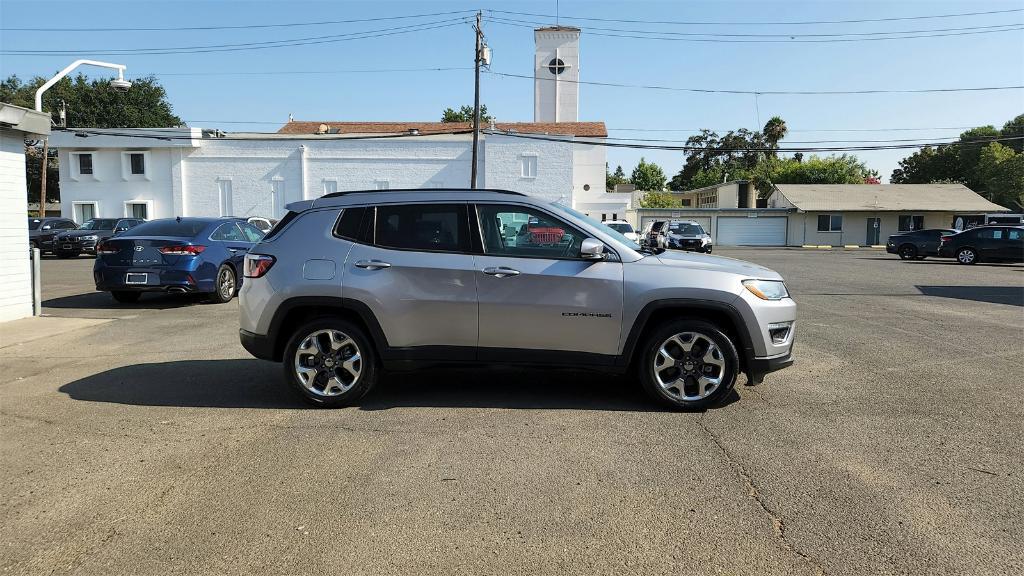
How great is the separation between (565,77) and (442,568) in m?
56.9

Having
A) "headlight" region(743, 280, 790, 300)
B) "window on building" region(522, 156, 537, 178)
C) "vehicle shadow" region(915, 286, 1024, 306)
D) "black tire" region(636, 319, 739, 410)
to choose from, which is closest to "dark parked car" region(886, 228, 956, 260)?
"vehicle shadow" region(915, 286, 1024, 306)

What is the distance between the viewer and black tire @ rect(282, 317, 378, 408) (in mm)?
5641

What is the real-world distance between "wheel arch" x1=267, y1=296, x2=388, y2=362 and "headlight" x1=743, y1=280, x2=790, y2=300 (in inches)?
117

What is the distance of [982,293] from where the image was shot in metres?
15.5

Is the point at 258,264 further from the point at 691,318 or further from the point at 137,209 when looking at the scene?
the point at 137,209

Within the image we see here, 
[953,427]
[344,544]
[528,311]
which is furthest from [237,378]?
[953,427]

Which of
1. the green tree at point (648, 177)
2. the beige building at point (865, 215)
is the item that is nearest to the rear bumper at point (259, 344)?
the beige building at point (865, 215)

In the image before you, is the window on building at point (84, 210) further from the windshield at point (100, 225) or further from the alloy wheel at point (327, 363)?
the alloy wheel at point (327, 363)

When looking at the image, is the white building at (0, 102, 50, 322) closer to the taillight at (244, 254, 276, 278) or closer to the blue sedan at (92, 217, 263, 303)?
the blue sedan at (92, 217, 263, 303)

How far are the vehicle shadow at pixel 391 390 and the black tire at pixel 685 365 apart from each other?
22 cm

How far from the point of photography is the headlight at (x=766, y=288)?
5496 millimetres

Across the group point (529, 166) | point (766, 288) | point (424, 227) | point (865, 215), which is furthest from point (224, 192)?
point (865, 215)

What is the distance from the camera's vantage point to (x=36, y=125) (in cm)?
1036

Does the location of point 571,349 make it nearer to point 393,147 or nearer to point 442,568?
point 442,568
